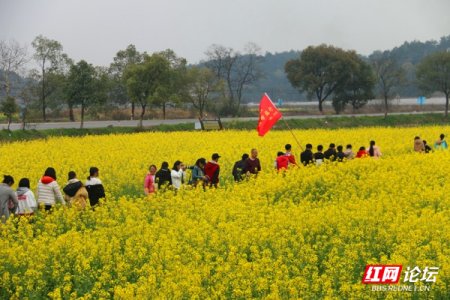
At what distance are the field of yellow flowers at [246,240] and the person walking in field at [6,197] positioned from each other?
0.91ft

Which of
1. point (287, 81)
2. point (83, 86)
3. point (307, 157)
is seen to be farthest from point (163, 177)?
point (287, 81)

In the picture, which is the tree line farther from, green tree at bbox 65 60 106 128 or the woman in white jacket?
the woman in white jacket

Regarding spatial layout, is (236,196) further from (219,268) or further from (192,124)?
(192,124)

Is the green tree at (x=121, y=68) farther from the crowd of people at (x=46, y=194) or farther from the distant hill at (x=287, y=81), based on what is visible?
the distant hill at (x=287, y=81)

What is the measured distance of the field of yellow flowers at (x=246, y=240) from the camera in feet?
29.6

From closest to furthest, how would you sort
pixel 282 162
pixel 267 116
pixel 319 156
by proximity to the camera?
pixel 282 162
pixel 319 156
pixel 267 116

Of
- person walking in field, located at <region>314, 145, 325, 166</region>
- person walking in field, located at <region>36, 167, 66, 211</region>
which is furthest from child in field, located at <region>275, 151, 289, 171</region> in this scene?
person walking in field, located at <region>36, 167, 66, 211</region>

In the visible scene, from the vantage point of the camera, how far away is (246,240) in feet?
36.7

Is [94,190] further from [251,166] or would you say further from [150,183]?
[251,166]

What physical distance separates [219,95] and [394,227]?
54.8 m

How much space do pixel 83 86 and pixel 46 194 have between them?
1223 inches

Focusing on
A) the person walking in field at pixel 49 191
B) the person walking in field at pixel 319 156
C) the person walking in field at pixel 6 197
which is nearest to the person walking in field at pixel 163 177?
the person walking in field at pixel 49 191

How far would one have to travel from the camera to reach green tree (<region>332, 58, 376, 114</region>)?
220ft

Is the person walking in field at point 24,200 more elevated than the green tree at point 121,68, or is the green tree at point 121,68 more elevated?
the green tree at point 121,68
